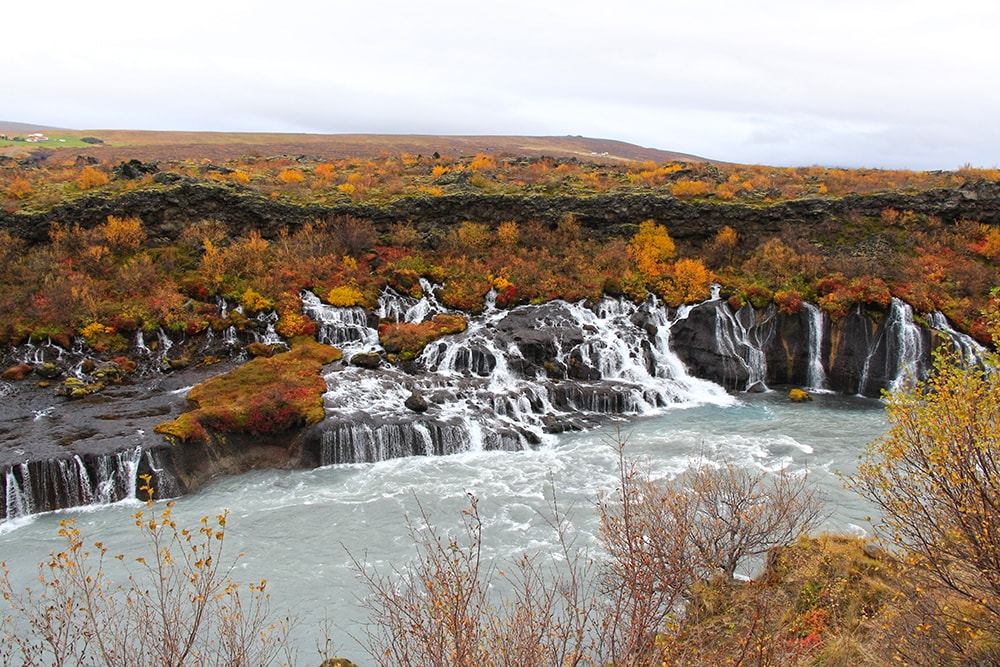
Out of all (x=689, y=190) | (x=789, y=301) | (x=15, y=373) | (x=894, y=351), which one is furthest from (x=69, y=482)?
(x=689, y=190)

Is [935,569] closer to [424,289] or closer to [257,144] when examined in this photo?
[424,289]

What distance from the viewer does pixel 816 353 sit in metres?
30.1

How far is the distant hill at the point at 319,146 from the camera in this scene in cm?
7762

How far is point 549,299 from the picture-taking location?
33.4 meters

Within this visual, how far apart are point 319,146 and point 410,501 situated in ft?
275

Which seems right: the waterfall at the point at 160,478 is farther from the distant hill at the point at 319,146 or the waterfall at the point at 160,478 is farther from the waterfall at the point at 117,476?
the distant hill at the point at 319,146

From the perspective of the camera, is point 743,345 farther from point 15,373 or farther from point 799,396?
point 15,373

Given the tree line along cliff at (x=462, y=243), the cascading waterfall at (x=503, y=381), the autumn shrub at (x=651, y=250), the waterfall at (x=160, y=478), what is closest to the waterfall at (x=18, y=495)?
the waterfall at (x=160, y=478)

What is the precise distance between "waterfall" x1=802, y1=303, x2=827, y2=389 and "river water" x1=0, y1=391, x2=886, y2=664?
4.26 meters

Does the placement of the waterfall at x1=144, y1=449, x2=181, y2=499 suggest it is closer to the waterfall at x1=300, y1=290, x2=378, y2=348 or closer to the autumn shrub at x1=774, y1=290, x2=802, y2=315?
the waterfall at x1=300, y1=290, x2=378, y2=348

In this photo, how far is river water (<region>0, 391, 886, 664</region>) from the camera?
14836 mm

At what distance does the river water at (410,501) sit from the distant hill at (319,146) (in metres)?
56.1

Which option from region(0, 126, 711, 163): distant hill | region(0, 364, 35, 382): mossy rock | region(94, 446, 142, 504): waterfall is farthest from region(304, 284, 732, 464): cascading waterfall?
region(0, 126, 711, 163): distant hill

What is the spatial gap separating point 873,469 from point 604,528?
445 centimetres
